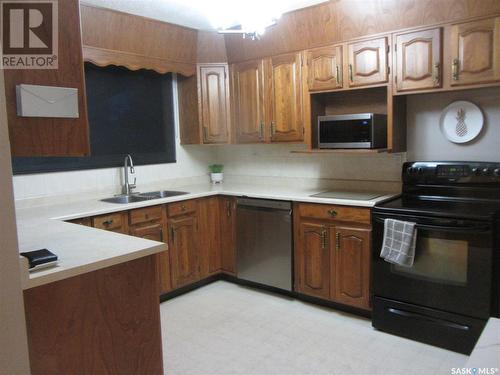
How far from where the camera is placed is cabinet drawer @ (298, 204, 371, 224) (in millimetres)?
3029

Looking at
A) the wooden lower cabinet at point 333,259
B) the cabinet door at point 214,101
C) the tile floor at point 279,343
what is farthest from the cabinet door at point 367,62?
the tile floor at point 279,343

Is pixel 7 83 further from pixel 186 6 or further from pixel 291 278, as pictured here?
pixel 291 278

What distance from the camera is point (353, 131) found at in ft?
10.5

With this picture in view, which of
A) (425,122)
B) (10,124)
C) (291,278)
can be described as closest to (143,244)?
(10,124)

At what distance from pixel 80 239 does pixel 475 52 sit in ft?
8.41

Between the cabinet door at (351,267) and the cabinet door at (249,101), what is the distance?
124 centimetres

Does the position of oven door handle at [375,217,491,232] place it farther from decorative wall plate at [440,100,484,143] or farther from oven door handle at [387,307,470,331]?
decorative wall plate at [440,100,484,143]

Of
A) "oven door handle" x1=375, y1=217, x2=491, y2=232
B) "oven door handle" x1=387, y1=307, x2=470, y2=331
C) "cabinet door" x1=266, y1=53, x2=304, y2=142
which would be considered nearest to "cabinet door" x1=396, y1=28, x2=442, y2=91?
"cabinet door" x1=266, y1=53, x2=304, y2=142

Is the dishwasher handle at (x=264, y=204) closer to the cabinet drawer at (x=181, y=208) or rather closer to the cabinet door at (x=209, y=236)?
the cabinet door at (x=209, y=236)

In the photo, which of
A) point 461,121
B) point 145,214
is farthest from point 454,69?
point 145,214

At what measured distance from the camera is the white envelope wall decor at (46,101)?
49.9 inches

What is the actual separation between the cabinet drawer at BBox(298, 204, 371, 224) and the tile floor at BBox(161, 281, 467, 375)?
2.46 ft

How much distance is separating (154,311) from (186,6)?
2348 millimetres

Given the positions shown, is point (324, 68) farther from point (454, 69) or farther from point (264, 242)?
point (264, 242)
